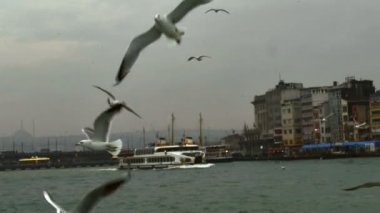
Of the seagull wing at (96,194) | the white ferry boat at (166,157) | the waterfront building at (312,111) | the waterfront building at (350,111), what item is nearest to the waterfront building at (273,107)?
the waterfront building at (312,111)

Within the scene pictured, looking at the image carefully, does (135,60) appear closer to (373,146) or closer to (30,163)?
(373,146)

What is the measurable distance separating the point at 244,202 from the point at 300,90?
116 metres

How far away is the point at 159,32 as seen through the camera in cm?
897

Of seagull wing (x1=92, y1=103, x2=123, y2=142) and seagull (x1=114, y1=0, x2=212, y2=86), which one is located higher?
seagull (x1=114, y1=0, x2=212, y2=86)

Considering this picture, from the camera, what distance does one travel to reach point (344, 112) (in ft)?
422

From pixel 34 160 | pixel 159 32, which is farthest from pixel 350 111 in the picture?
pixel 159 32

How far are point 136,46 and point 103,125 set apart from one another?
1111 millimetres

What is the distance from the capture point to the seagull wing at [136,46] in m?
8.42

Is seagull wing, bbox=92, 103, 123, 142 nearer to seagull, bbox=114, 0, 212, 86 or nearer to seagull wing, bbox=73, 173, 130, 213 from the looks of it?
seagull, bbox=114, 0, 212, 86

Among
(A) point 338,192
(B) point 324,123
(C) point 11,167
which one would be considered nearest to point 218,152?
(B) point 324,123

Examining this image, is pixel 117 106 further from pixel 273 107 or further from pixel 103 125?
pixel 273 107

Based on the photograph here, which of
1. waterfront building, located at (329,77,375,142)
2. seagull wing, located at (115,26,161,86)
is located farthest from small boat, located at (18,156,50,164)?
seagull wing, located at (115,26,161,86)

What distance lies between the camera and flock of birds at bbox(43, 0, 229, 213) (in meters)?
7.90

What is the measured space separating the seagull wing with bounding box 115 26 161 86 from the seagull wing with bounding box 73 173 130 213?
52.3 inches
